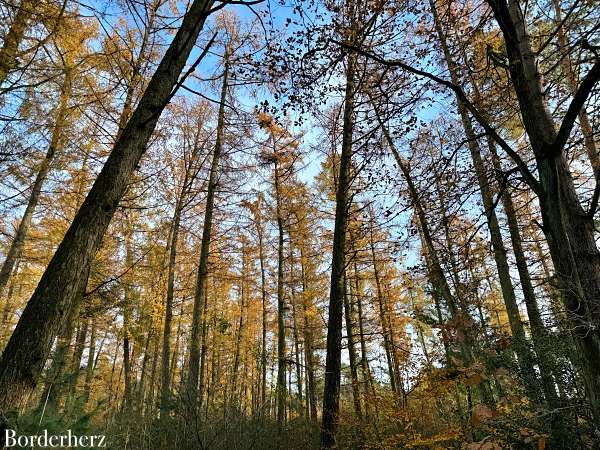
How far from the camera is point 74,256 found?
7.46 ft

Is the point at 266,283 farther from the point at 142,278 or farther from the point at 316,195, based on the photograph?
the point at 142,278

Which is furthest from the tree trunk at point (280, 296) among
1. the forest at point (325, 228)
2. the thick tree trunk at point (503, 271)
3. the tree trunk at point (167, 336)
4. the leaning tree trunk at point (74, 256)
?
the leaning tree trunk at point (74, 256)

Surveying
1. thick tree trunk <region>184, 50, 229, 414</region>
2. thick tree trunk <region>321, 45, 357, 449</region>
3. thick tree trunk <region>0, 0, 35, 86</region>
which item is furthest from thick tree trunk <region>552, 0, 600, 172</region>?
thick tree trunk <region>0, 0, 35, 86</region>

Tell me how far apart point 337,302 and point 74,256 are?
4543mm

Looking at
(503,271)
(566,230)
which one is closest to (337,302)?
(503,271)

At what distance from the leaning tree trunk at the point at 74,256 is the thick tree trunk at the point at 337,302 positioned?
3.23 metres

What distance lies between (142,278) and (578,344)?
11727 mm

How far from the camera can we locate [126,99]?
808 cm

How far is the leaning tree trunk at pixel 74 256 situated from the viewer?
1993mm

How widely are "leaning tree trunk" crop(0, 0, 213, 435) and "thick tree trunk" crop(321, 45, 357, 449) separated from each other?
3.23 metres

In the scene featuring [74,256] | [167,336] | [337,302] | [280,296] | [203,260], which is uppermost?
[203,260]

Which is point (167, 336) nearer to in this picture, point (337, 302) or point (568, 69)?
point (337, 302)

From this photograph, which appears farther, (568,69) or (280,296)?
(280,296)

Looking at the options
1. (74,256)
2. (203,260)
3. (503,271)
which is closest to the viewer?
(74,256)
